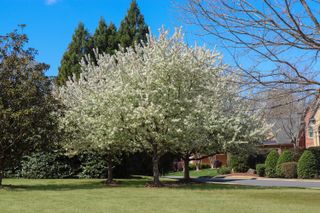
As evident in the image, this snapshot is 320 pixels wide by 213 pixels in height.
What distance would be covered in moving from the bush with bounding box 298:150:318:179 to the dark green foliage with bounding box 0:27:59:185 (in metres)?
19.6

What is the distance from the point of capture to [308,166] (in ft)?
112

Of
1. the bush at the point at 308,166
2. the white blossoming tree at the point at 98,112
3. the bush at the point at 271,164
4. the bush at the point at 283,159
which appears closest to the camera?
the white blossoming tree at the point at 98,112

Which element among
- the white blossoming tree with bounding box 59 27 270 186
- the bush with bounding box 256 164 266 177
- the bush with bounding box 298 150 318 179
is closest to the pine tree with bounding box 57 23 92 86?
the white blossoming tree with bounding box 59 27 270 186

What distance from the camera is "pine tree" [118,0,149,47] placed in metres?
41.1

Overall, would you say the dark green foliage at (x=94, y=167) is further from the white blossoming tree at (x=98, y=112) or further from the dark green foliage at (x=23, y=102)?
the dark green foliage at (x=23, y=102)

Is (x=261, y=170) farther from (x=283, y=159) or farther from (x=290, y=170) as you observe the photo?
(x=290, y=170)

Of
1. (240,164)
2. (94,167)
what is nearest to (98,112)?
(94,167)

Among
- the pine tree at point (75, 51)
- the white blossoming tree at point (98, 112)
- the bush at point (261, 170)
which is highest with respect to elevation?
Result: the pine tree at point (75, 51)

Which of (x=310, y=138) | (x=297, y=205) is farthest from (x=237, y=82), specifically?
(x=310, y=138)

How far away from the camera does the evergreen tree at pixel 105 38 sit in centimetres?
4141

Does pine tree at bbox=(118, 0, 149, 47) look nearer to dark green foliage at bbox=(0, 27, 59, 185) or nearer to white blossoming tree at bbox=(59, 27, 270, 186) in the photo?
white blossoming tree at bbox=(59, 27, 270, 186)

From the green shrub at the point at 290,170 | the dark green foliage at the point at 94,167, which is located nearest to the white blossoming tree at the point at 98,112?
the dark green foliage at the point at 94,167

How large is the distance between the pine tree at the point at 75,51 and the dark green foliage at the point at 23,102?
18.5 m

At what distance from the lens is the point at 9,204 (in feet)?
46.5
